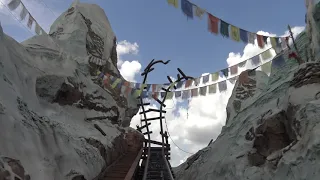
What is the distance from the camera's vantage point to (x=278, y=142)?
868cm

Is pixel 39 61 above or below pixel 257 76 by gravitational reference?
below

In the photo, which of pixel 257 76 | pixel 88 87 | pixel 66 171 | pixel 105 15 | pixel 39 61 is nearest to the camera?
pixel 66 171

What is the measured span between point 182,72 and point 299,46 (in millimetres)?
6570

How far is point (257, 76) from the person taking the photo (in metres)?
23.8

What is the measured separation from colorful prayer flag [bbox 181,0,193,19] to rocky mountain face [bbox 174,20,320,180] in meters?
3.93

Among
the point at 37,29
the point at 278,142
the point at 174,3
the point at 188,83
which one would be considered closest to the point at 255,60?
the point at 188,83

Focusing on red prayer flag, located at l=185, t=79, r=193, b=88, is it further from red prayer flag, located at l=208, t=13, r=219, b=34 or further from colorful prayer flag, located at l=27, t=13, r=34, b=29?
colorful prayer flag, located at l=27, t=13, r=34, b=29

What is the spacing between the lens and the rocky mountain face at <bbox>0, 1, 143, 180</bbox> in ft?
21.2

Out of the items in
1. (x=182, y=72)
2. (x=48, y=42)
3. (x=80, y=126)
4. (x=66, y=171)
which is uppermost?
(x=48, y=42)

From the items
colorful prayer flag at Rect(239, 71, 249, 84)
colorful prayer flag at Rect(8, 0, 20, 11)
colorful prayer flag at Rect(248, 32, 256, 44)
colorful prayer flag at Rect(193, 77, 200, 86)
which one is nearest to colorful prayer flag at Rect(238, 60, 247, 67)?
colorful prayer flag at Rect(248, 32, 256, 44)

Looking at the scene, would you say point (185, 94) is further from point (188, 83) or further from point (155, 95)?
point (155, 95)

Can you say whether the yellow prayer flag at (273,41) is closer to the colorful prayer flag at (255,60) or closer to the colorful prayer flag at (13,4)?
the colorful prayer flag at (255,60)

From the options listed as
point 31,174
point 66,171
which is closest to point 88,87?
point 66,171

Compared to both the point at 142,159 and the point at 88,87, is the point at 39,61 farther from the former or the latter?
the point at 142,159
